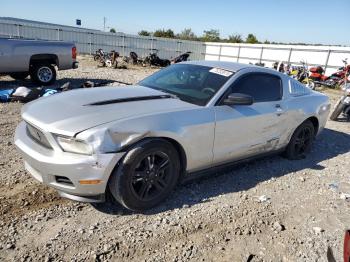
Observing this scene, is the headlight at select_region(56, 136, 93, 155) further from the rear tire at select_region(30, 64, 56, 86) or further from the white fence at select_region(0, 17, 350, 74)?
the white fence at select_region(0, 17, 350, 74)

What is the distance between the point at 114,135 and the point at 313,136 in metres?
4.00

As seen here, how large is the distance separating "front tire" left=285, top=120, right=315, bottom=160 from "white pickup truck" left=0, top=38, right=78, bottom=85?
7789mm

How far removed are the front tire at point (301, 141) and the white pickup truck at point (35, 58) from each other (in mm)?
7789

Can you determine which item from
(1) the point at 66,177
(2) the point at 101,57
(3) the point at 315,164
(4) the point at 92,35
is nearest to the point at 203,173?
(1) the point at 66,177

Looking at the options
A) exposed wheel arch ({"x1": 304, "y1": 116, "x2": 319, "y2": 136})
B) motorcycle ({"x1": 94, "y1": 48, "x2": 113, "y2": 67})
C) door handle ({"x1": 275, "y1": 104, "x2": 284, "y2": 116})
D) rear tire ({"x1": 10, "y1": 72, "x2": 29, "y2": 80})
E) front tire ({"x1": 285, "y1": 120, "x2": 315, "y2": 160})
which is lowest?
motorcycle ({"x1": 94, "y1": 48, "x2": 113, "y2": 67})

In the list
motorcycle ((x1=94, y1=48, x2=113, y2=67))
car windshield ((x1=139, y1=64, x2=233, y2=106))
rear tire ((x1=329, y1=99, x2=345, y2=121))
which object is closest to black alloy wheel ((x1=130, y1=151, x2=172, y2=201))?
car windshield ((x1=139, y1=64, x2=233, y2=106))

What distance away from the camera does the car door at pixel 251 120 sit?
4.04 metres

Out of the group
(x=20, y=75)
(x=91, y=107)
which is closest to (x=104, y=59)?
(x=20, y=75)

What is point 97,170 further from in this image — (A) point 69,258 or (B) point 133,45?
(B) point 133,45

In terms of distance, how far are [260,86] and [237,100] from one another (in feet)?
2.84

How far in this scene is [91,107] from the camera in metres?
3.48

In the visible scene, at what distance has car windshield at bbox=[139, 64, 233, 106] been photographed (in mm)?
4105

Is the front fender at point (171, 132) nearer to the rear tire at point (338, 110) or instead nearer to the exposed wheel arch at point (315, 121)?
the exposed wheel arch at point (315, 121)

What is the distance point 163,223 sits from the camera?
3410 millimetres
